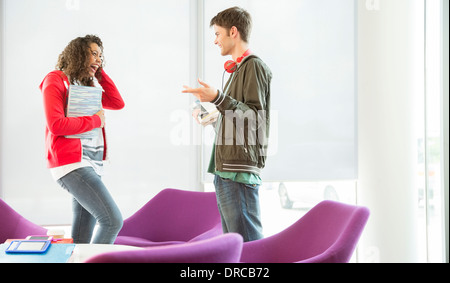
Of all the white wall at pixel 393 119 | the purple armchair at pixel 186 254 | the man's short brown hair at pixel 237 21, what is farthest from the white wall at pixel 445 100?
the purple armchair at pixel 186 254

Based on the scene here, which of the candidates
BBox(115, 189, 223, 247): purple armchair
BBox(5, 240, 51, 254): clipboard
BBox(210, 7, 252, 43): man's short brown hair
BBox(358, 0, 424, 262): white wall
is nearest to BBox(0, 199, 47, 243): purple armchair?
BBox(115, 189, 223, 247): purple armchair

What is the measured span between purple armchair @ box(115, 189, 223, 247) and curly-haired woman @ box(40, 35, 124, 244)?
0.58 m

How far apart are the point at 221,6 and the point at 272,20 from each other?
446mm

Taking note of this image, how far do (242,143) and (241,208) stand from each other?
28 centimetres

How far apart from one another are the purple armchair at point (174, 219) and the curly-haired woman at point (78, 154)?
58cm

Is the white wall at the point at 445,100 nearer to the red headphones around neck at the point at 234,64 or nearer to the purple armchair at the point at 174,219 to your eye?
the purple armchair at the point at 174,219

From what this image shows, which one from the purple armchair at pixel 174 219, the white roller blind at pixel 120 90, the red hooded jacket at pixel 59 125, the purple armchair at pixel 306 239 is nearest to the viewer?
the purple armchair at pixel 306 239

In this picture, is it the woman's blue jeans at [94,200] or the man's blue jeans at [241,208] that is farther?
the woman's blue jeans at [94,200]

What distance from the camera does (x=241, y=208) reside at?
205 cm

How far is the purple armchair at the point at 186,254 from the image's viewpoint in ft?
3.51

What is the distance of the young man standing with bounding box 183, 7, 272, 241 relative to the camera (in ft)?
6.64

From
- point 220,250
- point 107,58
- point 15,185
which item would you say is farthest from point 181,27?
point 220,250

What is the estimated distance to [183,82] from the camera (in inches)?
160

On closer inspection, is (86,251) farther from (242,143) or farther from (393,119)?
(393,119)
